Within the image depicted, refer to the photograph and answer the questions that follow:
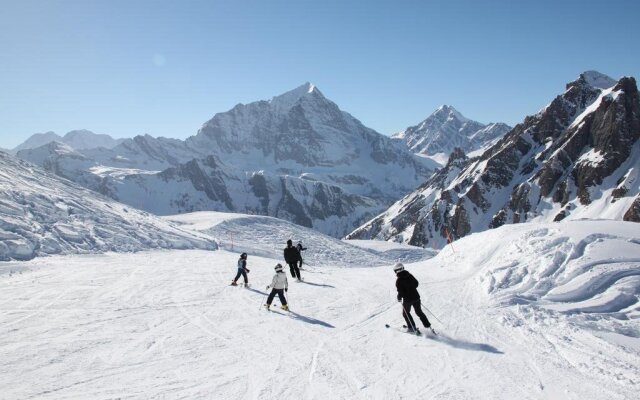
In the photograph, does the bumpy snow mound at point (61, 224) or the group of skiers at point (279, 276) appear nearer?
the group of skiers at point (279, 276)

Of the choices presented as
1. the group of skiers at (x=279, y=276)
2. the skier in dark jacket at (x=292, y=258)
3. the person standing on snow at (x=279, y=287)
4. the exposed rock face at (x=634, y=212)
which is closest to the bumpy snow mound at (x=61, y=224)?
the group of skiers at (x=279, y=276)

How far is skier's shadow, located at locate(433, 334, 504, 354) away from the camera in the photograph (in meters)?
10.5

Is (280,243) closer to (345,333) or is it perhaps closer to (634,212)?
(345,333)

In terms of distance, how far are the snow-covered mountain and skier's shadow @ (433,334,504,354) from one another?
136m

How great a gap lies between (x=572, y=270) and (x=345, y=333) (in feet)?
29.1

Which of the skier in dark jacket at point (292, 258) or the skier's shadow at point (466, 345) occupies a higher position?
the skier in dark jacket at point (292, 258)

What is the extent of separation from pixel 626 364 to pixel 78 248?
94.6ft

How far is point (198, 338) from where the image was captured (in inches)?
453

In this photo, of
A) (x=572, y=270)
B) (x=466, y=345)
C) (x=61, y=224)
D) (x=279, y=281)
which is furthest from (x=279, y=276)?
(x=61, y=224)

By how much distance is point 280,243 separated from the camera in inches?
1982

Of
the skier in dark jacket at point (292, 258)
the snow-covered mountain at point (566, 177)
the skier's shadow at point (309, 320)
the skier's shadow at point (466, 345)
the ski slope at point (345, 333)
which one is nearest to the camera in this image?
the ski slope at point (345, 333)

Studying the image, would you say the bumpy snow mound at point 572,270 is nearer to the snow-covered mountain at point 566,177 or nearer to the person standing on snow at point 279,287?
the person standing on snow at point 279,287

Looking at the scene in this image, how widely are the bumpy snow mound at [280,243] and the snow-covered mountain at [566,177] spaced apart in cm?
9133

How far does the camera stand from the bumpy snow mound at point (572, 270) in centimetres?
1365
